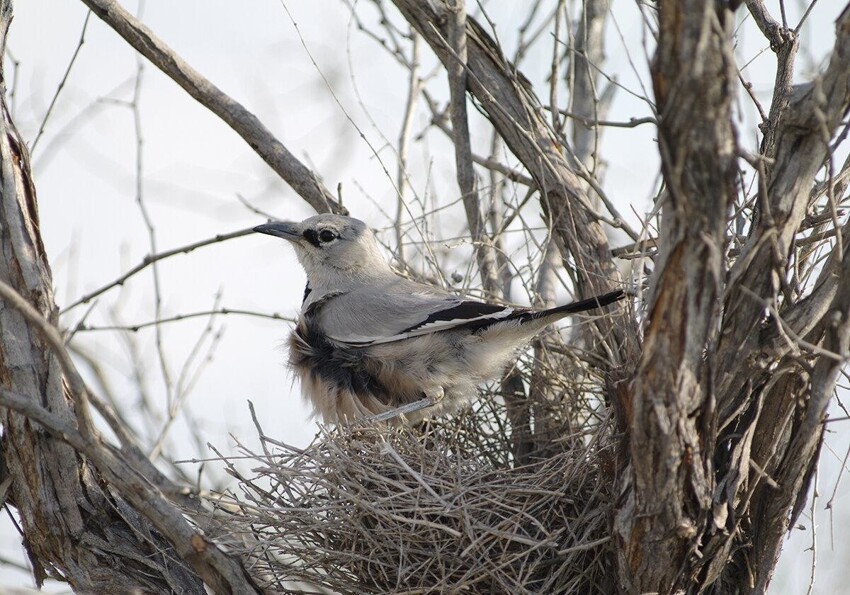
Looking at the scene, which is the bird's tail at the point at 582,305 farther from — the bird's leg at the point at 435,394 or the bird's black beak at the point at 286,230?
the bird's black beak at the point at 286,230

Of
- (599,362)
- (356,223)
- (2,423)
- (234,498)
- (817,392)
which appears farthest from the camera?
(356,223)

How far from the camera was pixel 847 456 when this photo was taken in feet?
11.0

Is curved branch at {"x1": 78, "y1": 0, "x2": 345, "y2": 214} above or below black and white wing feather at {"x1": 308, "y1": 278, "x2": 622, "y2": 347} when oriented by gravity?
above

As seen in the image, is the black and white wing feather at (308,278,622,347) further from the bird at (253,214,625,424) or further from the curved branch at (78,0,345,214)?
the curved branch at (78,0,345,214)

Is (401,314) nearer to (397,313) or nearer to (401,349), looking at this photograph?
(397,313)

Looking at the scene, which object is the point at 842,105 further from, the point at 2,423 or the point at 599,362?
the point at 2,423

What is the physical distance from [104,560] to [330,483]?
2.89ft

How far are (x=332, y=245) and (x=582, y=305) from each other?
1.73 m

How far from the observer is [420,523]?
356 cm

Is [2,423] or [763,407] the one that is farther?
[2,423]

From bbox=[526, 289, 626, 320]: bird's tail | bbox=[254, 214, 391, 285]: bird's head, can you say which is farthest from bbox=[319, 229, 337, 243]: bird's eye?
bbox=[526, 289, 626, 320]: bird's tail

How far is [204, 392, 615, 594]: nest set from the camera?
11.9ft

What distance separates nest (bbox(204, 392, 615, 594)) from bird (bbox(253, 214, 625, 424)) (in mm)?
485

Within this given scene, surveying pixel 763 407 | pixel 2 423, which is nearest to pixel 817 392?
pixel 763 407
